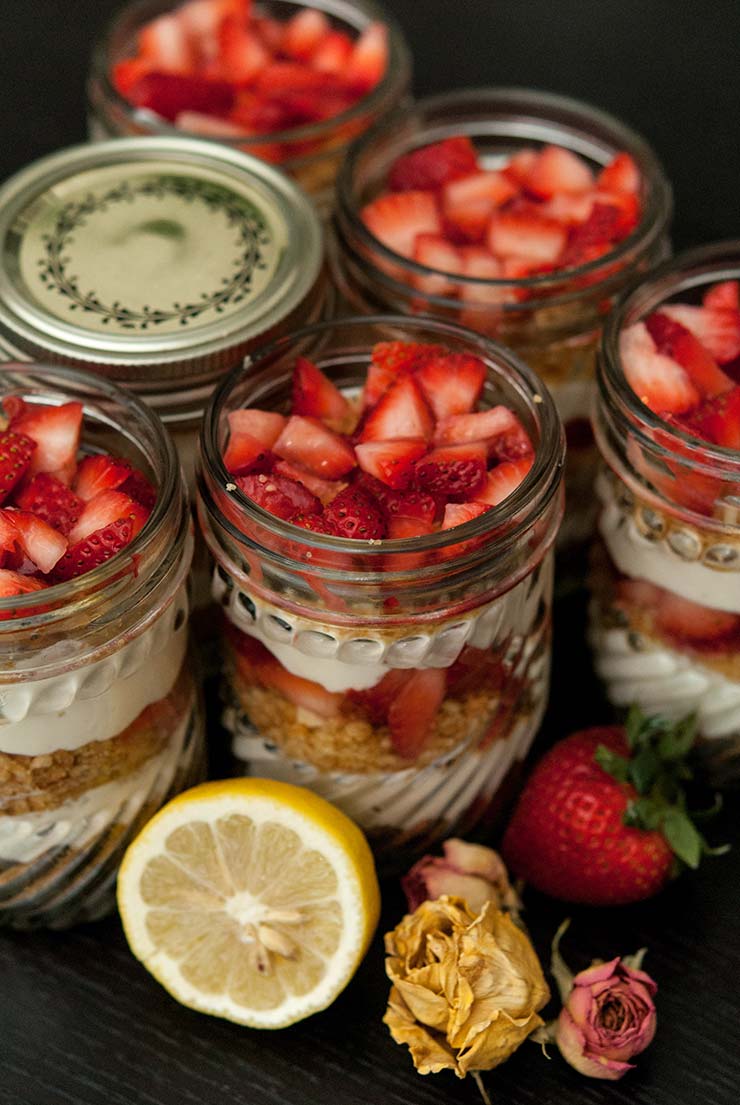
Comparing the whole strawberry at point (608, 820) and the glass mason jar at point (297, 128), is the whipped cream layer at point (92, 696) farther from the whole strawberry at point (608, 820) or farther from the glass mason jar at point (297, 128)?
the glass mason jar at point (297, 128)

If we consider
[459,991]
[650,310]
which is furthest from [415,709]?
[650,310]

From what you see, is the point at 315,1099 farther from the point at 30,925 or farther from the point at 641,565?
the point at 641,565

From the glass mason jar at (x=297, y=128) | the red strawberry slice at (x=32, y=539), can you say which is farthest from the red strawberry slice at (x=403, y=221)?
the red strawberry slice at (x=32, y=539)

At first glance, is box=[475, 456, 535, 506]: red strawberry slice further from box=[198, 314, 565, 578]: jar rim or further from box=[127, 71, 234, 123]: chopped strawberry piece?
box=[127, 71, 234, 123]: chopped strawberry piece

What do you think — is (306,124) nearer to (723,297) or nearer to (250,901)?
(723,297)

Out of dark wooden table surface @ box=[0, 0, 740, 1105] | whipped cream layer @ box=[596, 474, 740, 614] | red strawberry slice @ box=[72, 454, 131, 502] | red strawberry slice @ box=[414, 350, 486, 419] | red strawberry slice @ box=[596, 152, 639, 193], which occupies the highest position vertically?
red strawberry slice @ box=[596, 152, 639, 193]

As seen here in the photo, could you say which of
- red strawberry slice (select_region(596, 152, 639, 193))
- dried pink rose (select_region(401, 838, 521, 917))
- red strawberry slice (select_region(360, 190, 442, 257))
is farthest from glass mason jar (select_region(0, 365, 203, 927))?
red strawberry slice (select_region(596, 152, 639, 193))
